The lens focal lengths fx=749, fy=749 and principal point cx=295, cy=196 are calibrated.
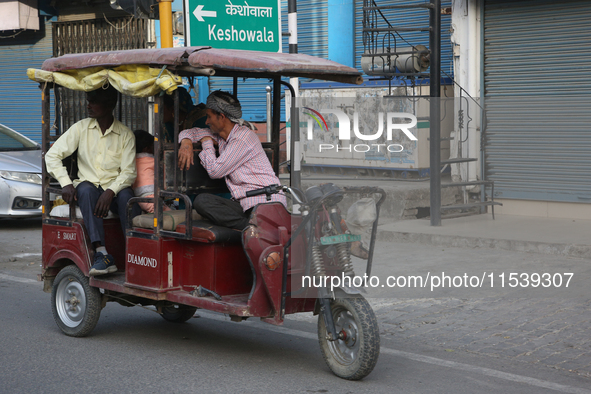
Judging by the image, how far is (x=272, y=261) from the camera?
4613mm

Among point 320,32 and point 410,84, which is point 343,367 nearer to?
point 410,84

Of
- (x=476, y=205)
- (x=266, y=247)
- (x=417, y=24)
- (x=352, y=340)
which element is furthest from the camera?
(x=417, y=24)

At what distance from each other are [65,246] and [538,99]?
744cm

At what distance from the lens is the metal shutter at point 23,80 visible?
19.2m

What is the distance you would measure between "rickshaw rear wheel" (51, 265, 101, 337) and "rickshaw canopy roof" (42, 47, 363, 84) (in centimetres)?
160

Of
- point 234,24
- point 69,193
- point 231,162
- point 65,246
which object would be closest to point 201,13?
point 234,24

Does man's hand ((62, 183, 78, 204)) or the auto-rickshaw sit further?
man's hand ((62, 183, 78, 204))

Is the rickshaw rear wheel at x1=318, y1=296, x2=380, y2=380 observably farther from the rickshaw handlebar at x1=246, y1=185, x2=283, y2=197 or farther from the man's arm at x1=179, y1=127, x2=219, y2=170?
the man's arm at x1=179, y1=127, x2=219, y2=170

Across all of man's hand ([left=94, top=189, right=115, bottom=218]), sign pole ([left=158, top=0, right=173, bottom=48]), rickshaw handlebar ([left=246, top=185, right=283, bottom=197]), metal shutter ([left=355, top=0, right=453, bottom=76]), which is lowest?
man's hand ([left=94, top=189, right=115, bottom=218])

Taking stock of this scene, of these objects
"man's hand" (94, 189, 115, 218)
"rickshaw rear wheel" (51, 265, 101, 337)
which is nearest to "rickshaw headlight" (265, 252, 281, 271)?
"man's hand" (94, 189, 115, 218)

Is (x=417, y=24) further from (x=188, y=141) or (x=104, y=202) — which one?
(x=104, y=202)

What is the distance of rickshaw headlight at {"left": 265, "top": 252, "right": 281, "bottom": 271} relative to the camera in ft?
15.1

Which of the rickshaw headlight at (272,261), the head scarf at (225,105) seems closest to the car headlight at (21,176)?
the head scarf at (225,105)

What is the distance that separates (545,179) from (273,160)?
5.94 m
